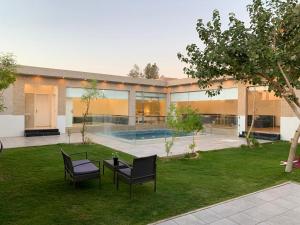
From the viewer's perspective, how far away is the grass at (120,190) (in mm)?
4457

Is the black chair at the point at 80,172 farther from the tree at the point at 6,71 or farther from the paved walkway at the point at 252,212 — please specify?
the tree at the point at 6,71

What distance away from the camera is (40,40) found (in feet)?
57.2

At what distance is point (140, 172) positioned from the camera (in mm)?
5516

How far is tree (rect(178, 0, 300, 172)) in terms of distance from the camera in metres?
7.00

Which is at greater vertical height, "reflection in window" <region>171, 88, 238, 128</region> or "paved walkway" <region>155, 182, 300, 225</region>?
"reflection in window" <region>171, 88, 238, 128</region>

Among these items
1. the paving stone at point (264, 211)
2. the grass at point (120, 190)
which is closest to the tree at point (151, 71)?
the grass at point (120, 190)

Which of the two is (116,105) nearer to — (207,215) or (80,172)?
(80,172)

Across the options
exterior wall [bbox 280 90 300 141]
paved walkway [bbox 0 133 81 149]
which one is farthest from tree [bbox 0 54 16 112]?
exterior wall [bbox 280 90 300 141]

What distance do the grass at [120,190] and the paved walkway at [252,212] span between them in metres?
0.27

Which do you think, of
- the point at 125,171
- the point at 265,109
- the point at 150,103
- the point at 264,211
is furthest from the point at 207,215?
the point at 150,103

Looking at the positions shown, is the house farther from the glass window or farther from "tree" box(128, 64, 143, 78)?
"tree" box(128, 64, 143, 78)

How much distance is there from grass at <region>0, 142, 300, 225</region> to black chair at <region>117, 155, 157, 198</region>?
0.36 meters

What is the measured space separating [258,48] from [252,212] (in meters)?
4.35

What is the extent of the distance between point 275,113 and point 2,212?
622 inches
